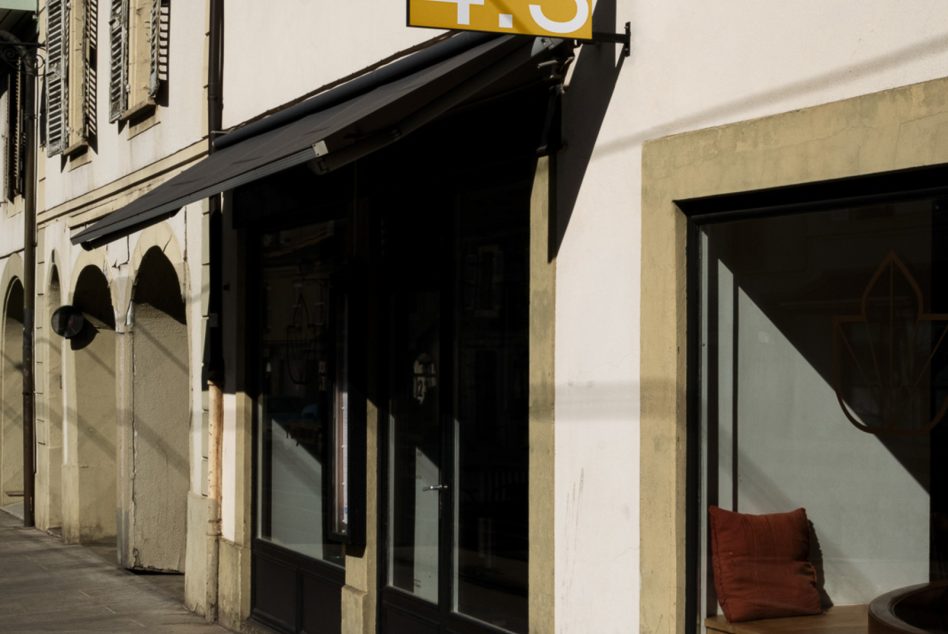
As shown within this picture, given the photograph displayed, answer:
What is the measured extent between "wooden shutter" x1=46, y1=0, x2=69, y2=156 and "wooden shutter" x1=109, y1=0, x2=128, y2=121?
74.7 inches

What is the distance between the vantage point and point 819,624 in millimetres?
5297

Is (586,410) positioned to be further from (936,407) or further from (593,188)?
(936,407)

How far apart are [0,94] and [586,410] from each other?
632 inches

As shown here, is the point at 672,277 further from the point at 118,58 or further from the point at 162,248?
the point at 118,58

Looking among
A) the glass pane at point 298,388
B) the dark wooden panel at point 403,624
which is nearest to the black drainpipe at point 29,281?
the glass pane at point 298,388

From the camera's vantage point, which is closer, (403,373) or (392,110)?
(392,110)

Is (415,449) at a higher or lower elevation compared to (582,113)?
lower

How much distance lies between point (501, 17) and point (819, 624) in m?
2.59

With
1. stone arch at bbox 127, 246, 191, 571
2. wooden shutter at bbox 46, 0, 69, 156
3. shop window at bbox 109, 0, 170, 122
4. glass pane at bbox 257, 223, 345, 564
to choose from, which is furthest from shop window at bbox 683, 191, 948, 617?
wooden shutter at bbox 46, 0, 69, 156

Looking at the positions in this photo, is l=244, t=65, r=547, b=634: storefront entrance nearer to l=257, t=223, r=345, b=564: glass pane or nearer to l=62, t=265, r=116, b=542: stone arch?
l=257, t=223, r=345, b=564: glass pane

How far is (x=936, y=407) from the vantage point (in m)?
4.87

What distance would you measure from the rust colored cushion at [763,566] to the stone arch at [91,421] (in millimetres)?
10544

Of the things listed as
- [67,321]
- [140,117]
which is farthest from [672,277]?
[67,321]

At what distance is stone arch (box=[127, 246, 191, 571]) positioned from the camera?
43.4 feet
